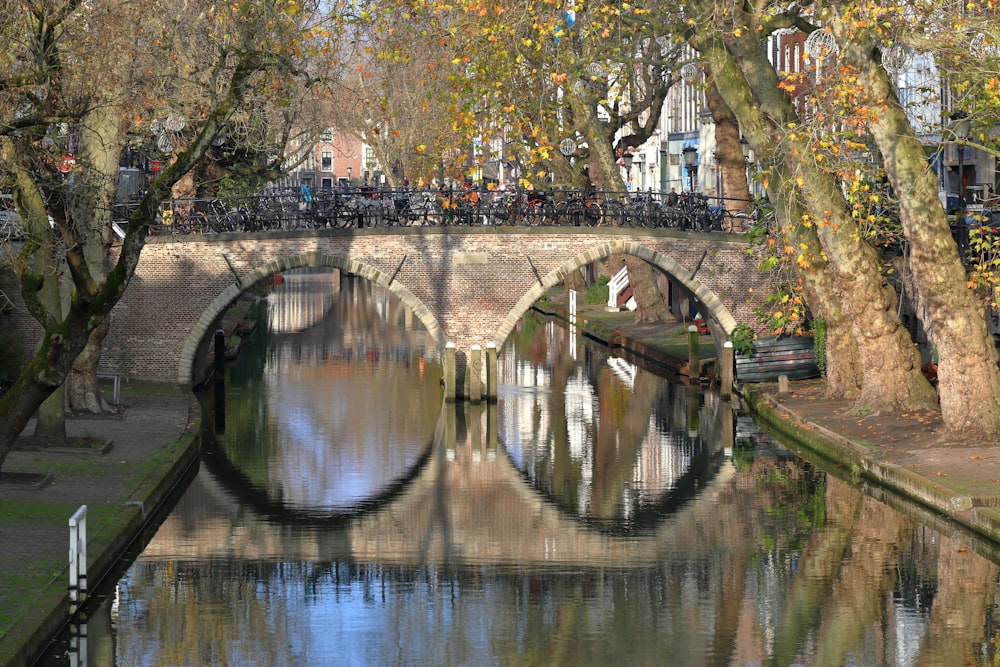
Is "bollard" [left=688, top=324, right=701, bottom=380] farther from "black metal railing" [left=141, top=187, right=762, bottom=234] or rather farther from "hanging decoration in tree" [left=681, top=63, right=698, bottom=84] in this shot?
"hanging decoration in tree" [left=681, top=63, right=698, bottom=84]

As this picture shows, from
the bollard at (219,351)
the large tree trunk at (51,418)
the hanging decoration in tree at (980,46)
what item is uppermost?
the hanging decoration in tree at (980,46)

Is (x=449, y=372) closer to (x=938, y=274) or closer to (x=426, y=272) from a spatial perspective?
(x=426, y=272)

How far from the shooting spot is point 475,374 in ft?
138

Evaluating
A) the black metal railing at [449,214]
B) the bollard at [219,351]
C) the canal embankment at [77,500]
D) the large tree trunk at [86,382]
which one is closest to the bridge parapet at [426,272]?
the black metal railing at [449,214]

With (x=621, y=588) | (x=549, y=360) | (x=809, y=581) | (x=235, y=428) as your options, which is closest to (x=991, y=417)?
(x=809, y=581)

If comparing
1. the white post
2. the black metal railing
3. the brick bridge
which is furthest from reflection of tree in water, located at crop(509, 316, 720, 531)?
the white post

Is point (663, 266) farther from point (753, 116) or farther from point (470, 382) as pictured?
point (753, 116)

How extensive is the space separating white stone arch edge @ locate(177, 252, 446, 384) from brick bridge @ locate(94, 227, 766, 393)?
0.03 meters

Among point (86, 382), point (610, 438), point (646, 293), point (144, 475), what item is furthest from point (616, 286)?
point (144, 475)

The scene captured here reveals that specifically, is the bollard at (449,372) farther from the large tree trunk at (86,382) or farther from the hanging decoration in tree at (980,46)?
the hanging decoration in tree at (980,46)

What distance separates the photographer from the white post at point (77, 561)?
19.3 m

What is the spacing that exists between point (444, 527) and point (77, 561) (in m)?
8.01

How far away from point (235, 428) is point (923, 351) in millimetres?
16957

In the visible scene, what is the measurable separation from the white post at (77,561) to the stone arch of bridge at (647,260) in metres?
23.7
